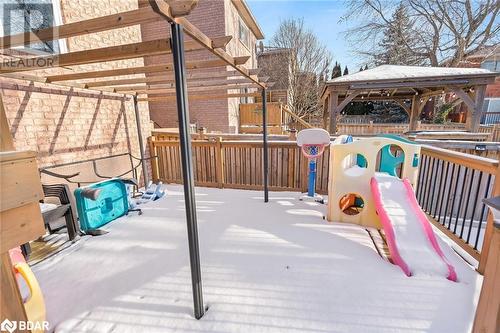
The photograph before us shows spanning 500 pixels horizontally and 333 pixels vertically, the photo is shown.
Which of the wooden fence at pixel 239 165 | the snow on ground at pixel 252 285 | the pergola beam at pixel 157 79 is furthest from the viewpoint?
the wooden fence at pixel 239 165

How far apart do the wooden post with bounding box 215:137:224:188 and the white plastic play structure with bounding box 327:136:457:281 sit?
2.48 metres

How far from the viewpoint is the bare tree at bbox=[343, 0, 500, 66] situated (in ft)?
43.1

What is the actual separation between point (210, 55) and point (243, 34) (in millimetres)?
3421

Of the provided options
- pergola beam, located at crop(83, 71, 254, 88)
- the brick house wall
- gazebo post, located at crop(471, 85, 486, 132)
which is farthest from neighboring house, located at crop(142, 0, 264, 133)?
gazebo post, located at crop(471, 85, 486, 132)

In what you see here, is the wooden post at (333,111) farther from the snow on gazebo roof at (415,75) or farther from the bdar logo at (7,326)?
the bdar logo at (7,326)

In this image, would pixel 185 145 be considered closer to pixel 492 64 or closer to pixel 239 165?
pixel 239 165

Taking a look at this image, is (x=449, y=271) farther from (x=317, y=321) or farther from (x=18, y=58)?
(x=18, y=58)

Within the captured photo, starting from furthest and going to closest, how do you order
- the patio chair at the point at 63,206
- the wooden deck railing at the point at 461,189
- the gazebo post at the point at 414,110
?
the gazebo post at the point at 414,110
the patio chair at the point at 63,206
the wooden deck railing at the point at 461,189

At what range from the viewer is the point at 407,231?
2.43 meters

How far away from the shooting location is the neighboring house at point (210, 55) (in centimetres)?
823

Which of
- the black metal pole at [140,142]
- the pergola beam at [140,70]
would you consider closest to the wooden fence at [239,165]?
the black metal pole at [140,142]

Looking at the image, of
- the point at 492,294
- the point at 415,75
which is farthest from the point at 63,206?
the point at 415,75

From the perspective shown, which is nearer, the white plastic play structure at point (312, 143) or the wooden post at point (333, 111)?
the white plastic play structure at point (312, 143)

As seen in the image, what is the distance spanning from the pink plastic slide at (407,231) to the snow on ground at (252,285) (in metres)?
0.10
